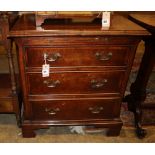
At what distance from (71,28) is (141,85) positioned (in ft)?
2.76

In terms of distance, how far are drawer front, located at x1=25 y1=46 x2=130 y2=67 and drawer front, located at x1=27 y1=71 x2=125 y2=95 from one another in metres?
0.08

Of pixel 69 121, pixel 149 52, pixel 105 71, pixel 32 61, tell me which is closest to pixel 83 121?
pixel 69 121

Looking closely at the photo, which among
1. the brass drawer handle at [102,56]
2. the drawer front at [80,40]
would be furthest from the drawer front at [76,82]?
the drawer front at [80,40]

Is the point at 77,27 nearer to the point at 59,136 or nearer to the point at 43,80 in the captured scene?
the point at 43,80

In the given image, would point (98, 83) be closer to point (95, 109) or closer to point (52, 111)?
point (95, 109)

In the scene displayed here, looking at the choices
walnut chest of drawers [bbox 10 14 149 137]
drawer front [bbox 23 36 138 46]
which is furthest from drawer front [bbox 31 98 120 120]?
drawer front [bbox 23 36 138 46]

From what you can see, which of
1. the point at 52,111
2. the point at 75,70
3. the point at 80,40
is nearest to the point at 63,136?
the point at 52,111

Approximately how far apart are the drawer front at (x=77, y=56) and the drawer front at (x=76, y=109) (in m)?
0.33

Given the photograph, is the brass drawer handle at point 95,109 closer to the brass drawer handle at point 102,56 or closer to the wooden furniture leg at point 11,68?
the brass drawer handle at point 102,56

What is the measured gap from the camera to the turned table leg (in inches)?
63.4

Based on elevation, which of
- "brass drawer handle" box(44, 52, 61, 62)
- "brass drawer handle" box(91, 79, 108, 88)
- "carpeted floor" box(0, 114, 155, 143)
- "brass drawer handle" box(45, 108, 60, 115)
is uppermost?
"brass drawer handle" box(44, 52, 61, 62)

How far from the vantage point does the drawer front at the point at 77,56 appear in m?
1.32

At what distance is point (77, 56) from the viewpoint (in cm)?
136

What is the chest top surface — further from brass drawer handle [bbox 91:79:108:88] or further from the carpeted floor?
the carpeted floor
